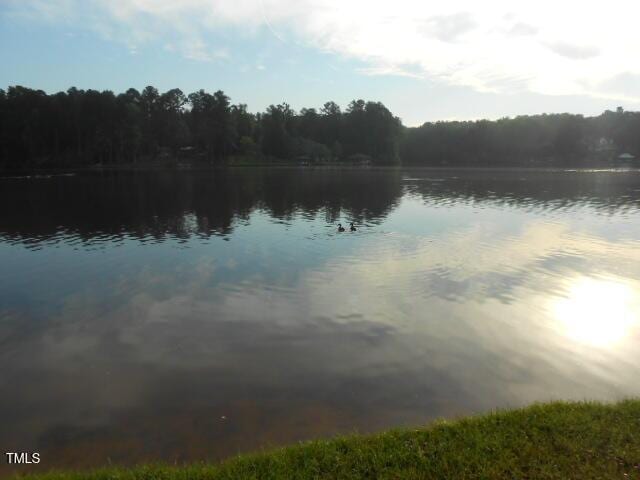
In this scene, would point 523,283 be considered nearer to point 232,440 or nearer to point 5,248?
point 232,440

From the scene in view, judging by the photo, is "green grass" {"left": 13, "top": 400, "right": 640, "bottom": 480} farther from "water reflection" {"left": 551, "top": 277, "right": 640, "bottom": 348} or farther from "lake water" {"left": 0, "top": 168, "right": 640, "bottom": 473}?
"water reflection" {"left": 551, "top": 277, "right": 640, "bottom": 348}

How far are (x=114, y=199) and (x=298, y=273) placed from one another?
38.2 meters

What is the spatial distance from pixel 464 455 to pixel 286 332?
8.38 m

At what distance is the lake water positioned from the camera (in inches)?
407

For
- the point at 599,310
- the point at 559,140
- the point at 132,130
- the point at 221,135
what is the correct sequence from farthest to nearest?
the point at 559,140 < the point at 221,135 < the point at 132,130 < the point at 599,310

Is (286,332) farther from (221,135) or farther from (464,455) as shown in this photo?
(221,135)

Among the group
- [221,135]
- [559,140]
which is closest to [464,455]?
[221,135]

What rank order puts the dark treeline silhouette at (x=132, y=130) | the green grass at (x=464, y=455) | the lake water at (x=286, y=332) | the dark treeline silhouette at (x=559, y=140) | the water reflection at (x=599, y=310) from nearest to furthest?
the green grass at (x=464, y=455)
the lake water at (x=286, y=332)
the water reflection at (x=599, y=310)
the dark treeline silhouette at (x=132, y=130)
the dark treeline silhouette at (x=559, y=140)

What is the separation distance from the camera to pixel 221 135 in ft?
494

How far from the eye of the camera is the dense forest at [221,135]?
14038 centimetres

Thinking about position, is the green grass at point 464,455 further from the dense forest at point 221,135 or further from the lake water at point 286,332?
the dense forest at point 221,135

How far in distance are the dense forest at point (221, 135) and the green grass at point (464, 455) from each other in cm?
14245

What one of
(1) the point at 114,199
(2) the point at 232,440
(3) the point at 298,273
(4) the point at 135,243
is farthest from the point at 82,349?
(1) the point at 114,199

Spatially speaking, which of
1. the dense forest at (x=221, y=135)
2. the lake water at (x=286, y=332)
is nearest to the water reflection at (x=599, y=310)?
the lake water at (x=286, y=332)
